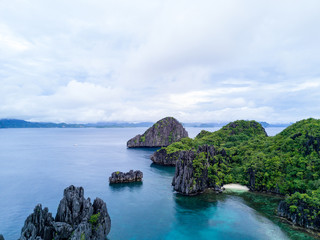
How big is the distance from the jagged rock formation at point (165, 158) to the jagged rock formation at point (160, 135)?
69886mm

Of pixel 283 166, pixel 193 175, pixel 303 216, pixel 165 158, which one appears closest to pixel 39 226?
pixel 193 175

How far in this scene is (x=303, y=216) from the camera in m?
40.8

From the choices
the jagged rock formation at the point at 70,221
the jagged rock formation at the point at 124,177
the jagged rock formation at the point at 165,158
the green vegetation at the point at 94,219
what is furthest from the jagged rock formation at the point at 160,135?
the green vegetation at the point at 94,219

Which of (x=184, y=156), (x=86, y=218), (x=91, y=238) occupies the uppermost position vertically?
(x=184, y=156)

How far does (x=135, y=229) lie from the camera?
42.0 metres

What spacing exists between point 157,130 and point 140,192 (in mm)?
121914

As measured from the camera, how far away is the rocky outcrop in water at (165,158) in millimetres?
106125

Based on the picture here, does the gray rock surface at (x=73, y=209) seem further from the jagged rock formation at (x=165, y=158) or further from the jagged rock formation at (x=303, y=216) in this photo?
the jagged rock formation at (x=165, y=158)

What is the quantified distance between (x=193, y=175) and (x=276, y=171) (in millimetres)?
25904

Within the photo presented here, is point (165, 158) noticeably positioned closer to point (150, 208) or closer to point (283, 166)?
point (150, 208)

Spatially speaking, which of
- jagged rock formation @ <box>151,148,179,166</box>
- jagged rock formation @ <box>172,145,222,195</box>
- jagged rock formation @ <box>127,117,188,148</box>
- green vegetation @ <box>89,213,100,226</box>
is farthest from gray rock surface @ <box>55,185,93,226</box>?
jagged rock formation @ <box>127,117,188,148</box>

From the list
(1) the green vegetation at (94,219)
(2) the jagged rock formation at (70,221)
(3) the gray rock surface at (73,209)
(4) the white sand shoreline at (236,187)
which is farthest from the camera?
(4) the white sand shoreline at (236,187)

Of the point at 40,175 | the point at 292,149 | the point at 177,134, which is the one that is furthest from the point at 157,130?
the point at 292,149

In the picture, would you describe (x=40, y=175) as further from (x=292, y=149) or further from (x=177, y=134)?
(x=177, y=134)
